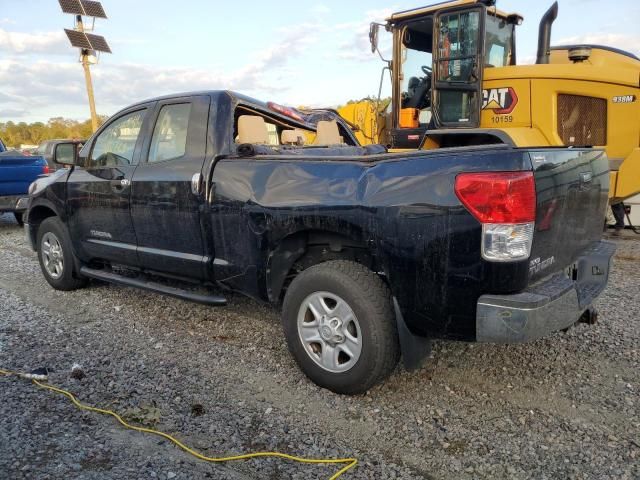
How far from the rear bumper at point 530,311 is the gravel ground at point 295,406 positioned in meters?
0.59

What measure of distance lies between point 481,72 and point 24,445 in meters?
6.67

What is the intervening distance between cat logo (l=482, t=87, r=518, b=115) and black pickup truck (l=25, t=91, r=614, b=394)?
324 cm

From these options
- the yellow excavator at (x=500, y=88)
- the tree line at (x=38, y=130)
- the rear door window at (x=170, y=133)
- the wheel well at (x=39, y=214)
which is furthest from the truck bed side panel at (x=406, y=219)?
the tree line at (x=38, y=130)

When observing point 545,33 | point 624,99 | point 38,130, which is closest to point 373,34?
point 545,33

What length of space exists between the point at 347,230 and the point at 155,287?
2.12 meters

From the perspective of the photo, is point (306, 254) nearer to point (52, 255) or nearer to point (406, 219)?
point (406, 219)

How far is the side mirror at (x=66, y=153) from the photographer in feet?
18.3

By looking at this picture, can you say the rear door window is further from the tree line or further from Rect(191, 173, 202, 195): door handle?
the tree line

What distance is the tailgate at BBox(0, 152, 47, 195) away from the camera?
33.2ft

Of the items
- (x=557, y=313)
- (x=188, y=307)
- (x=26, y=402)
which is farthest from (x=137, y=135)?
(x=557, y=313)

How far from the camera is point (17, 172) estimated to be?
1027 centimetres

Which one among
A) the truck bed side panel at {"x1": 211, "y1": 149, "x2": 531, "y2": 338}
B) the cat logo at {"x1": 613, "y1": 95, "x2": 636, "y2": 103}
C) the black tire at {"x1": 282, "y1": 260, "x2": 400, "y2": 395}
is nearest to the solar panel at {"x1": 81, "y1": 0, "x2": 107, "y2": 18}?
the cat logo at {"x1": 613, "y1": 95, "x2": 636, "y2": 103}

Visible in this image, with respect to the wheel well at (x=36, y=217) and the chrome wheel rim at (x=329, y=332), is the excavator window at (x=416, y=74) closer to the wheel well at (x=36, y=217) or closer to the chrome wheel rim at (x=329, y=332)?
the wheel well at (x=36, y=217)

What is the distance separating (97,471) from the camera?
8.89 feet
